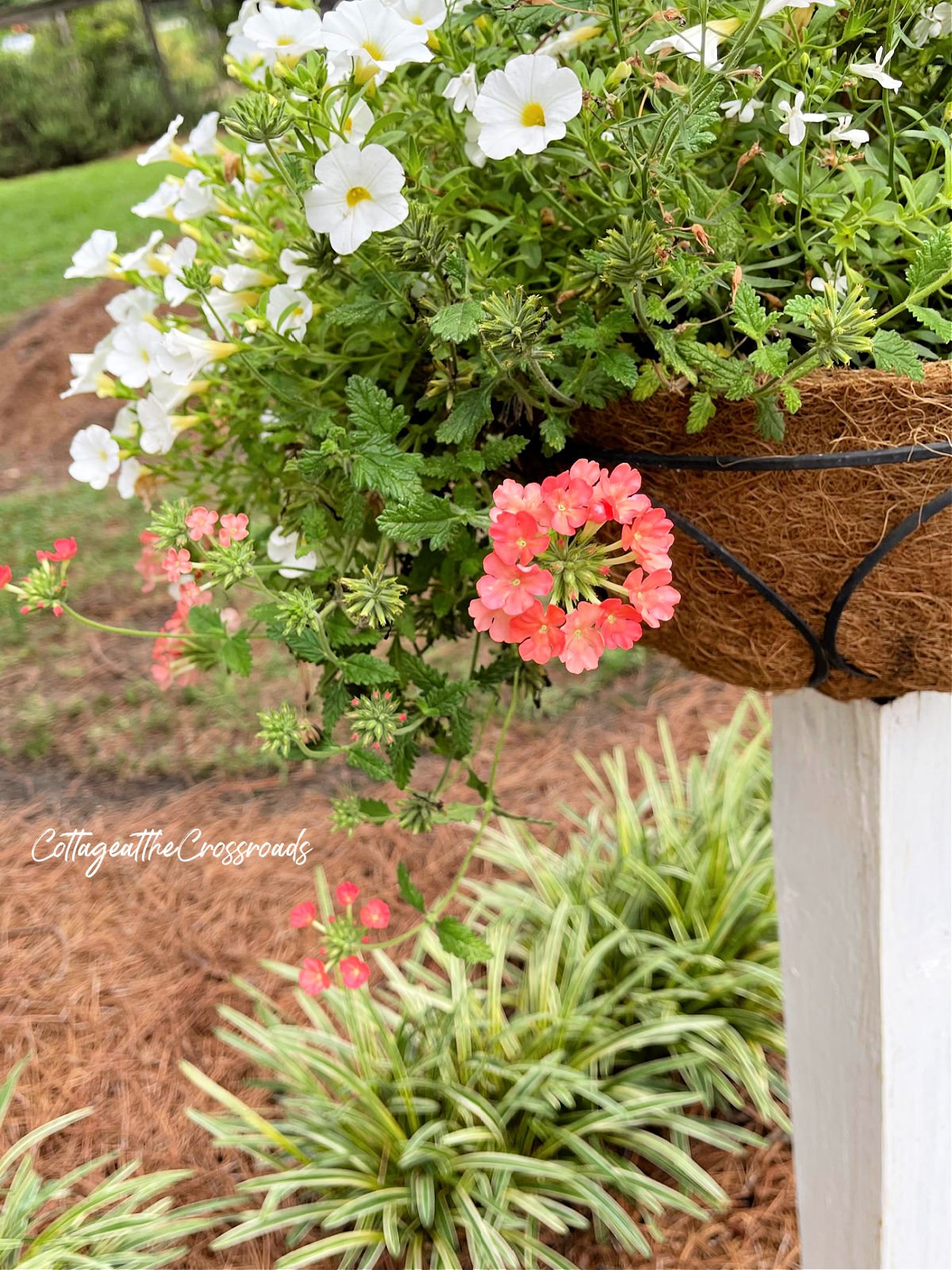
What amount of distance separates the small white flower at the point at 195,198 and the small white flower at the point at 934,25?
467 millimetres

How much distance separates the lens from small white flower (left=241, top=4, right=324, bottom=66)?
56 centimetres

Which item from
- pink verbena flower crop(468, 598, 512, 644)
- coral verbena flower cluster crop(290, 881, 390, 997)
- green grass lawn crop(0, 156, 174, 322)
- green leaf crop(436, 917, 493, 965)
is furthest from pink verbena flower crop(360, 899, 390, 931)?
green grass lawn crop(0, 156, 174, 322)

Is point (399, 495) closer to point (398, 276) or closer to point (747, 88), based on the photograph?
point (398, 276)

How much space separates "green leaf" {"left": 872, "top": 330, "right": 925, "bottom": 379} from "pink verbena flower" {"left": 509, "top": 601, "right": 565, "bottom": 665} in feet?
0.69

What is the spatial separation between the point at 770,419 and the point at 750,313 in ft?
0.20

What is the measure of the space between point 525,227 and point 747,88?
0.14 meters

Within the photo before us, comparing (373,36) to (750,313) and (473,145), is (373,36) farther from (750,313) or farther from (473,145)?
(750,313)

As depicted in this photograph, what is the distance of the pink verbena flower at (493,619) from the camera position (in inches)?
20.3

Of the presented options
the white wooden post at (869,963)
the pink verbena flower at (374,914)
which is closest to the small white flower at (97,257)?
the pink verbena flower at (374,914)

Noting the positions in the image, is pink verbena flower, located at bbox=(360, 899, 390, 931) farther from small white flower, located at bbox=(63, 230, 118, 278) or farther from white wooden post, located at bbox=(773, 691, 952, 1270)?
small white flower, located at bbox=(63, 230, 118, 278)

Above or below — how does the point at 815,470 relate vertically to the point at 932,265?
below

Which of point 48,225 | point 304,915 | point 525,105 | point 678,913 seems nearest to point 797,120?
point 525,105

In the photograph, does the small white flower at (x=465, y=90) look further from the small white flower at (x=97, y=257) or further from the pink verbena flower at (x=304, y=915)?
the pink verbena flower at (x=304, y=915)

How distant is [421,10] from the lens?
54 cm
